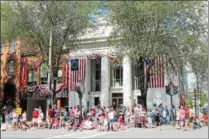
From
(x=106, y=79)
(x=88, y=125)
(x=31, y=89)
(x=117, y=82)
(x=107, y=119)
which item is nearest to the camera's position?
(x=107, y=119)

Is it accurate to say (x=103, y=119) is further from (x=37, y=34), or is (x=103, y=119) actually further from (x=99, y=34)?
(x=99, y=34)

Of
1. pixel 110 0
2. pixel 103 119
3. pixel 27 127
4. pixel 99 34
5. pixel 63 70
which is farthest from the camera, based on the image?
pixel 63 70

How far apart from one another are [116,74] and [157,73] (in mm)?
6809

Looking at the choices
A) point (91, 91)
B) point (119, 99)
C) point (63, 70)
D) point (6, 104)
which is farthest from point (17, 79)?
point (119, 99)

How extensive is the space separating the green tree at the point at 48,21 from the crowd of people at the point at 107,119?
588 cm

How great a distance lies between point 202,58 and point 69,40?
1160 cm

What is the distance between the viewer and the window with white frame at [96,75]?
137ft

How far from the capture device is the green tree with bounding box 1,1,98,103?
32625mm

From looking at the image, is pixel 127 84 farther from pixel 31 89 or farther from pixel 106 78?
pixel 31 89

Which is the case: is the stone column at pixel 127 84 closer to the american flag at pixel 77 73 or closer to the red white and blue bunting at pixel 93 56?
the red white and blue bunting at pixel 93 56

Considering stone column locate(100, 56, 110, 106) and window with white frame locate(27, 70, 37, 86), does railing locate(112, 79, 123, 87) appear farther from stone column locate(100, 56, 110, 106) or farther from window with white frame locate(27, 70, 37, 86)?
window with white frame locate(27, 70, 37, 86)

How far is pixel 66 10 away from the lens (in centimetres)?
3262

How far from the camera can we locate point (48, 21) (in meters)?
32.5

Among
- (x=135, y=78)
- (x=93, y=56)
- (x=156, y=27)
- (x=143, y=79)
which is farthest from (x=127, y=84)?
(x=156, y=27)
